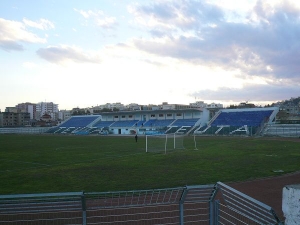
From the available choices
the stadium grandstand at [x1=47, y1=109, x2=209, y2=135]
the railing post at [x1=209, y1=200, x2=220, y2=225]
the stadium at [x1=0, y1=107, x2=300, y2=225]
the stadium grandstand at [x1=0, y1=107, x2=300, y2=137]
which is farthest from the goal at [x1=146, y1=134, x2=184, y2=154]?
the stadium grandstand at [x1=47, y1=109, x2=209, y2=135]

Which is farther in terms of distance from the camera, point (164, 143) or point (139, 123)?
point (139, 123)

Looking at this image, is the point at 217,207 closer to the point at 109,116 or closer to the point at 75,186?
the point at 75,186

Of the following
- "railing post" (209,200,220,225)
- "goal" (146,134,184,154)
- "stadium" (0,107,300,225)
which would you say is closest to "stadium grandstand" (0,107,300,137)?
"stadium" (0,107,300,225)

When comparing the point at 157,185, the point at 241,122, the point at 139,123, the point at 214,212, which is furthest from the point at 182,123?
the point at 214,212

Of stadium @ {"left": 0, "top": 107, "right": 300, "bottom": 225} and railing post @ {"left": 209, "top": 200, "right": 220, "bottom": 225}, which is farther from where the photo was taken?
railing post @ {"left": 209, "top": 200, "right": 220, "bottom": 225}

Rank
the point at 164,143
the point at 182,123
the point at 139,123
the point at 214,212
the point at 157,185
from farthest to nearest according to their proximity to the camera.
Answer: the point at 139,123 → the point at 182,123 → the point at 164,143 → the point at 157,185 → the point at 214,212

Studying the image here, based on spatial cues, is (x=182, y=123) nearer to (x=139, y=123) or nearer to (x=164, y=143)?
(x=139, y=123)

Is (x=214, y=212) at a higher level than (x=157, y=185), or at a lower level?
higher

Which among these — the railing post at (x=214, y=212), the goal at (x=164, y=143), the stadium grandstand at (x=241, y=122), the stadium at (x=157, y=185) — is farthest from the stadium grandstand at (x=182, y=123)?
the railing post at (x=214, y=212)

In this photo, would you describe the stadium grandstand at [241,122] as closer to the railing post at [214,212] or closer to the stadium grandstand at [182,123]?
the stadium grandstand at [182,123]

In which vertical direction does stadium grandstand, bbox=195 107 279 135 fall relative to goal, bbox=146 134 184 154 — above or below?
above

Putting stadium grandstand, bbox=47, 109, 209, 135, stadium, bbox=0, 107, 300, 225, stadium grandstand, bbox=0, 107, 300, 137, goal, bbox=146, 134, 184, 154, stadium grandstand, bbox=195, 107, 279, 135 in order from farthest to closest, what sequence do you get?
stadium grandstand, bbox=47, 109, 209, 135 → stadium grandstand, bbox=195, 107, 279, 135 → stadium grandstand, bbox=0, 107, 300, 137 → goal, bbox=146, 134, 184, 154 → stadium, bbox=0, 107, 300, 225

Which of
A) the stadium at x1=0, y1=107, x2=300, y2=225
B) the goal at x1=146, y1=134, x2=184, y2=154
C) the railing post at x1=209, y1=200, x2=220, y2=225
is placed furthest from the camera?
the goal at x1=146, y1=134, x2=184, y2=154

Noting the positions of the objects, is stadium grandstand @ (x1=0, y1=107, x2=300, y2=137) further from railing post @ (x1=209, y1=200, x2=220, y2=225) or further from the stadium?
railing post @ (x1=209, y1=200, x2=220, y2=225)
